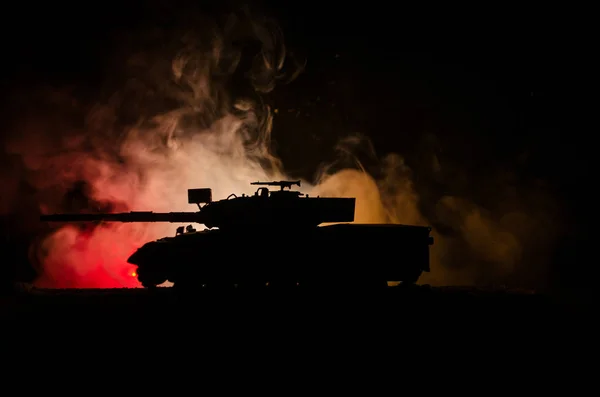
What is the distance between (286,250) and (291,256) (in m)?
0.15

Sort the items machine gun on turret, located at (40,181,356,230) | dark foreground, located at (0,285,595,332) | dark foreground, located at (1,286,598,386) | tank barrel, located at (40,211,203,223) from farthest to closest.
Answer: tank barrel, located at (40,211,203,223)
machine gun on turret, located at (40,181,356,230)
dark foreground, located at (0,285,595,332)
dark foreground, located at (1,286,598,386)

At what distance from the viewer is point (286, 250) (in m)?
8.52

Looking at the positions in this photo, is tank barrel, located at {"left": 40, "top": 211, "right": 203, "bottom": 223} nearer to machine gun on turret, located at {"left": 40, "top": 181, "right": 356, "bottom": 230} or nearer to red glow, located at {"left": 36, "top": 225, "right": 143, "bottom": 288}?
machine gun on turret, located at {"left": 40, "top": 181, "right": 356, "bottom": 230}

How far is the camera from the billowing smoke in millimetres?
14125

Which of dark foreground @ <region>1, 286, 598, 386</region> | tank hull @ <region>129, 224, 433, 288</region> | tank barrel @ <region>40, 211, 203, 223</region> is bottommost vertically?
dark foreground @ <region>1, 286, 598, 386</region>

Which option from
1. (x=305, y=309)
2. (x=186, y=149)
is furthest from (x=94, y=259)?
(x=305, y=309)

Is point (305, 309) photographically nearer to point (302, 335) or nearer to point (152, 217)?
point (302, 335)

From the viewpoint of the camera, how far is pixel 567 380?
5.35 m

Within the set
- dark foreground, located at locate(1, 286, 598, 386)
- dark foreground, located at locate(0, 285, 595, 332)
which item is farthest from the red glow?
dark foreground, located at locate(1, 286, 598, 386)

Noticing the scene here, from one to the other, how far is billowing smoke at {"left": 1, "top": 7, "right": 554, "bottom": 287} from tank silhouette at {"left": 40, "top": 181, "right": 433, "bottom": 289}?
230 inches

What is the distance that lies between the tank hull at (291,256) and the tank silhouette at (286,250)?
2 centimetres

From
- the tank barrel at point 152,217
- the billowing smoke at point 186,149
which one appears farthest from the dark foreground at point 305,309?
the billowing smoke at point 186,149

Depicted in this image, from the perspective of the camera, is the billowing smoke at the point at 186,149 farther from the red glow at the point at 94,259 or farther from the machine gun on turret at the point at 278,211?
the machine gun on turret at the point at 278,211

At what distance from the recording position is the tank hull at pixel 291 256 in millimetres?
8312
